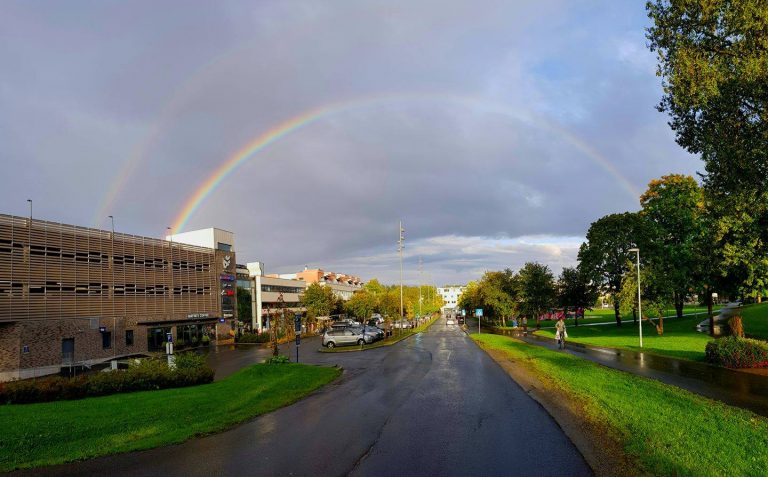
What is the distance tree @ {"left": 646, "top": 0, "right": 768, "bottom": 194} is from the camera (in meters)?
17.9

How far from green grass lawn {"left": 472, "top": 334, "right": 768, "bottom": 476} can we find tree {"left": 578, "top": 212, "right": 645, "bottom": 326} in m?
41.2

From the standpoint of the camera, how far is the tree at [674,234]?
44.9m

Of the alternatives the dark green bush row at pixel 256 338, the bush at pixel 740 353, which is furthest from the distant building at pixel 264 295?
the bush at pixel 740 353

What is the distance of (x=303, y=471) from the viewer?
7.96 meters

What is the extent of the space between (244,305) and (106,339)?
31.2 meters

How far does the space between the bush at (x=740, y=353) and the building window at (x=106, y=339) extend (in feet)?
166

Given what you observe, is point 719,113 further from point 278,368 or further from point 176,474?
point 176,474

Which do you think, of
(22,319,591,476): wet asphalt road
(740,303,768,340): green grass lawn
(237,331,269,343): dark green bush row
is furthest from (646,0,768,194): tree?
(237,331,269,343): dark green bush row

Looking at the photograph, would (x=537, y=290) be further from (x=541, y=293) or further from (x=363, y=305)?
(x=363, y=305)

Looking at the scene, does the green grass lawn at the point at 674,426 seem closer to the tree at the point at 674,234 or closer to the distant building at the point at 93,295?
the tree at the point at 674,234

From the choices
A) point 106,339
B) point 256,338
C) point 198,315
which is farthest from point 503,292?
point 106,339

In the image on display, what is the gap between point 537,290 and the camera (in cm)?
6812

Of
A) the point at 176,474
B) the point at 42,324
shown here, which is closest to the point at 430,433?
the point at 176,474

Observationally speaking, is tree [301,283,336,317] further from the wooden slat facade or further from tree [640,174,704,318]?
tree [640,174,704,318]
